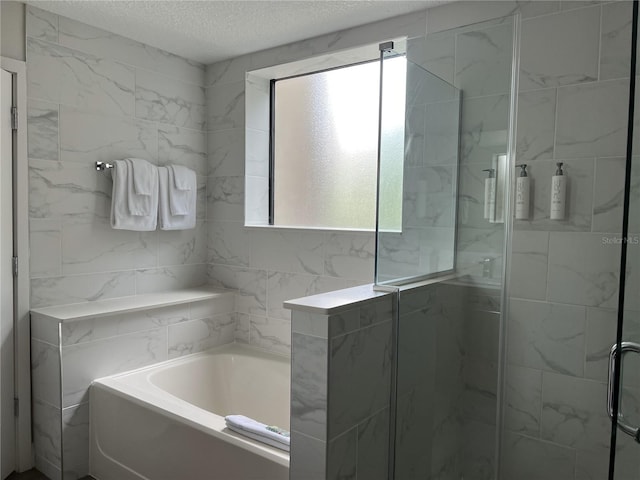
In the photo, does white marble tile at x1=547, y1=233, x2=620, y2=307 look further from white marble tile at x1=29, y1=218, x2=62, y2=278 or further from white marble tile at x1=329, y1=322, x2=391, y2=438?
white marble tile at x1=29, y1=218, x2=62, y2=278

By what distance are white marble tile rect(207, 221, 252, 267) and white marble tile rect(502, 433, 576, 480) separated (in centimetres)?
206

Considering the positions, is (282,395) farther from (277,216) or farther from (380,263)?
(380,263)

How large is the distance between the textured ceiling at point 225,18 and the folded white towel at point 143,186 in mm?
781

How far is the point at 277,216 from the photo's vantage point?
3406 mm

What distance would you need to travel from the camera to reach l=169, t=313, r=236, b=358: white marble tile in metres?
2.93

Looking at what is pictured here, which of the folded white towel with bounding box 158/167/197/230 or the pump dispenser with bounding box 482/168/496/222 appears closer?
the pump dispenser with bounding box 482/168/496/222

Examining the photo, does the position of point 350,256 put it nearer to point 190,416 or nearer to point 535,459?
point 190,416

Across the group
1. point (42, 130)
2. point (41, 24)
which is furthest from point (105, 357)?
point (41, 24)

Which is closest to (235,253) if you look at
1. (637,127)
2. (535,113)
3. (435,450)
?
(435,450)

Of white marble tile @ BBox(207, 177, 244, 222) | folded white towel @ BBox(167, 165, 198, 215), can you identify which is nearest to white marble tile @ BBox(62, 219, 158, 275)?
folded white towel @ BBox(167, 165, 198, 215)

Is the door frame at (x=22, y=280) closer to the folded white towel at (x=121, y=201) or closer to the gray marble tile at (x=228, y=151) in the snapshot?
the folded white towel at (x=121, y=201)

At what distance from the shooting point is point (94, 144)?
9.21 ft

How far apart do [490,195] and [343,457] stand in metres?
1.06

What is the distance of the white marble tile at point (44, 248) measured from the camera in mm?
2557
